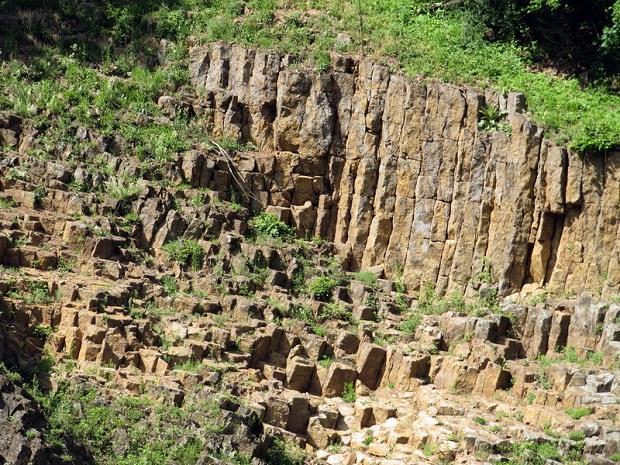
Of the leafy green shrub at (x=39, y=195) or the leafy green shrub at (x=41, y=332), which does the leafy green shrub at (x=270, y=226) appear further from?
the leafy green shrub at (x=41, y=332)

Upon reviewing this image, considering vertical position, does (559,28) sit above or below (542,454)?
above

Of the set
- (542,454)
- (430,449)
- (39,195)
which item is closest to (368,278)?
(430,449)

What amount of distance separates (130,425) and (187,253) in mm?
6390

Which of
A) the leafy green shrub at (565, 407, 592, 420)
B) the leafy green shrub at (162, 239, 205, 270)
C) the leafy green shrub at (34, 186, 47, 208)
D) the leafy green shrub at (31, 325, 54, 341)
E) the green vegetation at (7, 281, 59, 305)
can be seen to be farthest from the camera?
the leafy green shrub at (34, 186, 47, 208)

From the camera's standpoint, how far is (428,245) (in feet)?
123

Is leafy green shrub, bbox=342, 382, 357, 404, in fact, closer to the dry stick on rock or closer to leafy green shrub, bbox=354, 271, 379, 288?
leafy green shrub, bbox=354, 271, 379, 288

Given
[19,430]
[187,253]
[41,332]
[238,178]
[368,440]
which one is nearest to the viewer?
[19,430]

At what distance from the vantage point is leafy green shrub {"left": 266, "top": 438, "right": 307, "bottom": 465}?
31.2 meters

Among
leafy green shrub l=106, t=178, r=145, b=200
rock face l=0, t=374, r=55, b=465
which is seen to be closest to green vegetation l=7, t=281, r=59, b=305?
leafy green shrub l=106, t=178, r=145, b=200

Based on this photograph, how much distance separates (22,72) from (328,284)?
958 cm

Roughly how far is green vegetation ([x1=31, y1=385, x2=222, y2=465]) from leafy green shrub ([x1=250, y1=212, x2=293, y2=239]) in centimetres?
706

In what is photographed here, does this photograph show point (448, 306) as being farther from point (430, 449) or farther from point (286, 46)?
point (286, 46)

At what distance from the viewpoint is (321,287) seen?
118ft

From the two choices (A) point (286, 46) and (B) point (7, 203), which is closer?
(B) point (7, 203)
